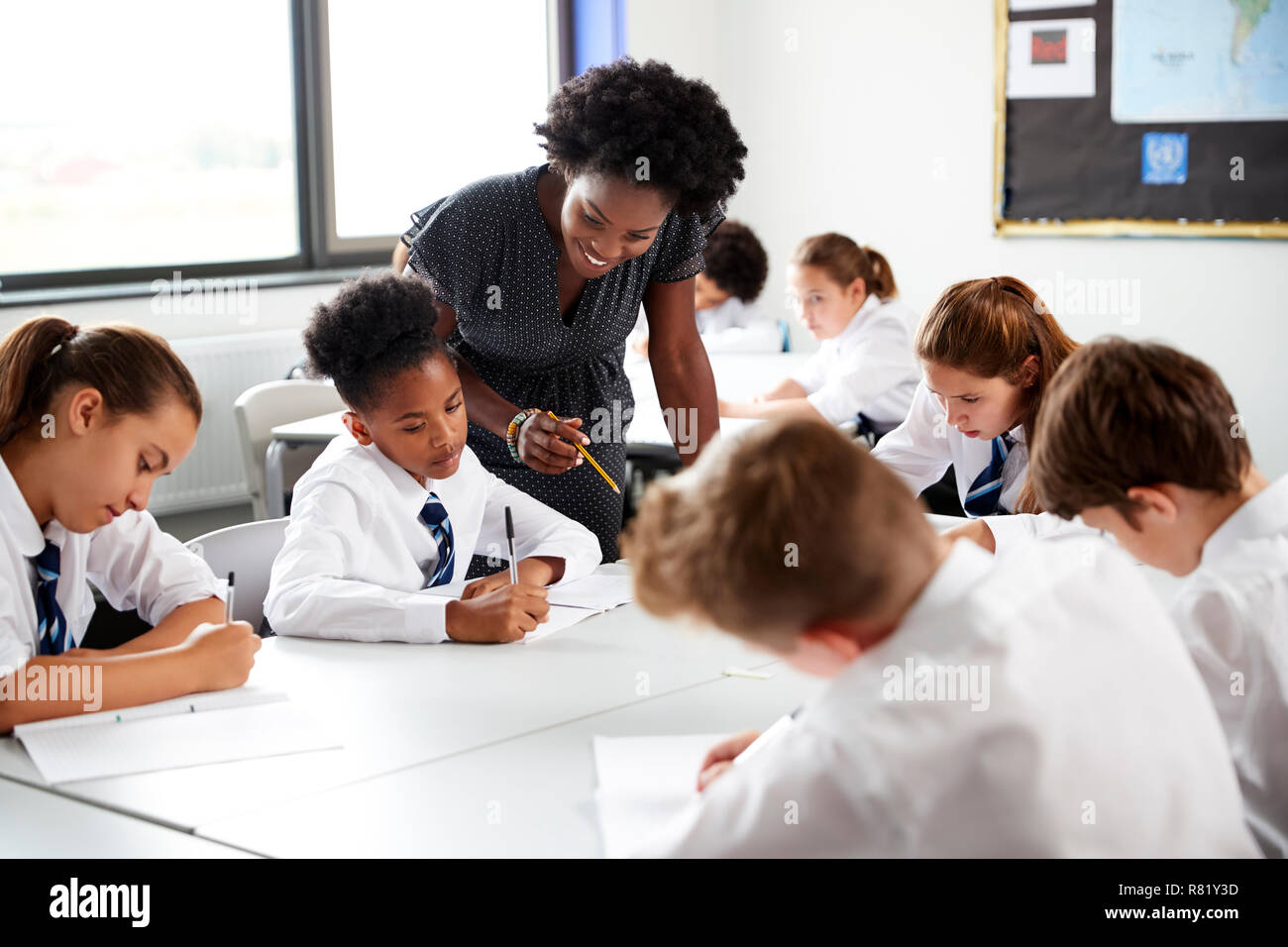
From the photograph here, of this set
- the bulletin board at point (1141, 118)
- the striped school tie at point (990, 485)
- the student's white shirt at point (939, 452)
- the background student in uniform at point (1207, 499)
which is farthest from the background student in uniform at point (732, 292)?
the background student in uniform at point (1207, 499)

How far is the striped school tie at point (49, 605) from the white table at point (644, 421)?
1052 mm

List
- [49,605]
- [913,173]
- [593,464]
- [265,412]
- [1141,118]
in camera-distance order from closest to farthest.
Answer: [49,605] → [593,464] → [265,412] → [1141,118] → [913,173]

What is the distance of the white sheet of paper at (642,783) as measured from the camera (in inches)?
48.3

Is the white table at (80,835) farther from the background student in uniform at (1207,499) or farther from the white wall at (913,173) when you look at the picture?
the white wall at (913,173)

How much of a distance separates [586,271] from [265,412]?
Answer: 1.75 metres

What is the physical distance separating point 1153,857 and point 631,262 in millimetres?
1590

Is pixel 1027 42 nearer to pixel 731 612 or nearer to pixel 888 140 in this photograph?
pixel 888 140

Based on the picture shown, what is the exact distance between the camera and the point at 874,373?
400cm

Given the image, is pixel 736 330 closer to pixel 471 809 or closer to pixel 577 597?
pixel 577 597

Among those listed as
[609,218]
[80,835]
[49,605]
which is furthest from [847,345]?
[80,835]

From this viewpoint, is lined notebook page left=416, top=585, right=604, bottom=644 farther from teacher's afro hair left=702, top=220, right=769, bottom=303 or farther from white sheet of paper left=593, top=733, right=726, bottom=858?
teacher's afro hair left=702, top=220, right=769, bottom=303

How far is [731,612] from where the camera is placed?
0.95m

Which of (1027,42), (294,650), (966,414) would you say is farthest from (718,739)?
(1027,42)

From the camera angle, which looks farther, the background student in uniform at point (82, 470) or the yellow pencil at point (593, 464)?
the yellow pencil at point (593, 464)
